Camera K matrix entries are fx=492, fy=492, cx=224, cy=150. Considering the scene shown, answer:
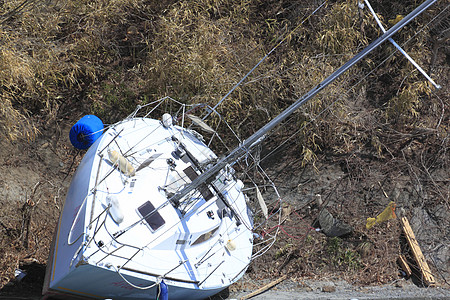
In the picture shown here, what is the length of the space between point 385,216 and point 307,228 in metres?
1.23

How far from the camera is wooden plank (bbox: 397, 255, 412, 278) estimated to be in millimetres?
7289

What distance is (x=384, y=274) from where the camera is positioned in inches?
288

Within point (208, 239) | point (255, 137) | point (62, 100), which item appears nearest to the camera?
point (255, 137)

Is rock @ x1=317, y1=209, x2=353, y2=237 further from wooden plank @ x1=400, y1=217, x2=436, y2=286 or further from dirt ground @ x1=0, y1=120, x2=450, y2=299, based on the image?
wooden plank @ x1=400, y1=217, x2=436, y2=286

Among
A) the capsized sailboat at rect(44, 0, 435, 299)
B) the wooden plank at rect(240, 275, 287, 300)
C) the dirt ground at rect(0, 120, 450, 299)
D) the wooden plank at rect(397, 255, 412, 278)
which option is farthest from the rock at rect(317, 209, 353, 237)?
the capsized sailboat at rect(44, 0, 435, 299)

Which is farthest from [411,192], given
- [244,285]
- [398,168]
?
[244,285]

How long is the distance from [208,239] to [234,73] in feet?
10.9

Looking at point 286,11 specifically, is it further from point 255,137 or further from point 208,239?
point 208,239

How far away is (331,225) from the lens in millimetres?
7742

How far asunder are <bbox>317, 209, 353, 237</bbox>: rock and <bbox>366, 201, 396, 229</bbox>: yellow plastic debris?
30cm

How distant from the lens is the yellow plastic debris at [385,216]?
23.6ft

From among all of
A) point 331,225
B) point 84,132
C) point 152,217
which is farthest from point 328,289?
point 84,132

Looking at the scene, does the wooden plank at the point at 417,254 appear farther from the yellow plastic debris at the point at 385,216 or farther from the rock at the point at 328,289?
the rock at the point at 328,289

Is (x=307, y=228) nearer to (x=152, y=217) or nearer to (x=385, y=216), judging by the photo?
(x=385, y=216)
